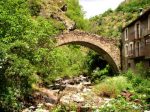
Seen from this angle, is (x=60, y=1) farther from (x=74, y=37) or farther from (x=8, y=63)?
(x=8, y=63)

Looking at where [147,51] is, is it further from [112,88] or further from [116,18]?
[116,18]

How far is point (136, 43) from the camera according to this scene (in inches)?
1437

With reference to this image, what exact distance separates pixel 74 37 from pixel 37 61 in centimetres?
1486

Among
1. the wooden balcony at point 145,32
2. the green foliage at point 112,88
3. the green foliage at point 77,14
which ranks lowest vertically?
the green foliage at point 112,88

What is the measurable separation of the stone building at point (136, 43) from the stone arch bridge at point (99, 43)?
29.0 inches

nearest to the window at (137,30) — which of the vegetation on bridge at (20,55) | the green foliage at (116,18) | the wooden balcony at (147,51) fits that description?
the wooden balcony at (147,51)

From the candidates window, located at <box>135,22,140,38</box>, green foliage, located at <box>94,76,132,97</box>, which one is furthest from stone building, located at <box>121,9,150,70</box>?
green foliage, located at <box>94,76,132,97</box>

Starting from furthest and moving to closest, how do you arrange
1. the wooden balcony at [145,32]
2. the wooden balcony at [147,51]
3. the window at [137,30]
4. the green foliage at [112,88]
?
the window at [137,30] < the wooden balcony at [145,32] < the wooden balcony at [147,51] < the green foliage at [112,88]

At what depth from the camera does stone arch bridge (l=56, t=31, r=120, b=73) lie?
36.8 meters

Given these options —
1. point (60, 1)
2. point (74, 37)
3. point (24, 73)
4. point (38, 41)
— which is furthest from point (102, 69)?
point (24, 73)

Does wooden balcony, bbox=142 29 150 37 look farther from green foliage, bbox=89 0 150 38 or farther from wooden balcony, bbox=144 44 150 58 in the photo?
green foliage, bbox=89 0 150 38

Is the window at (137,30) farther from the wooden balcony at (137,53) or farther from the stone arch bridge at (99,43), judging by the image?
the stone arch bridge at (99,43)

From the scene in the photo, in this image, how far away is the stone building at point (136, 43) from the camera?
32650 millimetres

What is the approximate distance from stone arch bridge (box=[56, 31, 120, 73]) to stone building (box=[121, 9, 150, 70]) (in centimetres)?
74
